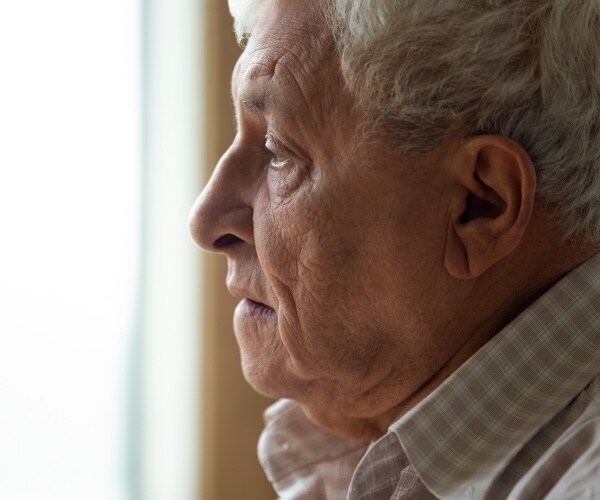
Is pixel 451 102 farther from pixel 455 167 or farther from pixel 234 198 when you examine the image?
A: pixel 234 198

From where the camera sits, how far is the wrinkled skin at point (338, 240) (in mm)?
1026

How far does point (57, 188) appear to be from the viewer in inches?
63.2

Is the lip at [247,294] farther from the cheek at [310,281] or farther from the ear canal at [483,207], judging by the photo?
the ear canal at [483,207]

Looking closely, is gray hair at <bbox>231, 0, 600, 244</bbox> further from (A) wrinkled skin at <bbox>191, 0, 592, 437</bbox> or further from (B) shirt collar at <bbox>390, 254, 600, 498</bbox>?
(B) shirt collar at <bbox>390, 254, 600, 498</bbox>

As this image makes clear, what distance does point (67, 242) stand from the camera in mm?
1636

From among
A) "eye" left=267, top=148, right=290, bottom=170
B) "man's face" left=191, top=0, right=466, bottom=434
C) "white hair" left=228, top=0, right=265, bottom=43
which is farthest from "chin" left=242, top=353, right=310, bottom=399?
"white hair" left=228, top=0, right=265, bottom=43

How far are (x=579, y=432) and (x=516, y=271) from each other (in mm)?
208

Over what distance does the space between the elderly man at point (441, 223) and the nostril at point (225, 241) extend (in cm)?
7

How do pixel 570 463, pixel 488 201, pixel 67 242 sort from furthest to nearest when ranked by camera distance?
1. pixel 67 242
2. pixel 488 201
3. pixel 570 463

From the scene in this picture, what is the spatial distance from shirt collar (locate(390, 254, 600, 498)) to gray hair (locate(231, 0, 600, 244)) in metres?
0.18

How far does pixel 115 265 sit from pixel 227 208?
656mm

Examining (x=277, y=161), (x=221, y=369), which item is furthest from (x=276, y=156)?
(x=221, y=369)

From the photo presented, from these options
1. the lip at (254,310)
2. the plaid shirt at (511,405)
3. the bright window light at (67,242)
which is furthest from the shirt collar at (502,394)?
the bright window light at (67,242)

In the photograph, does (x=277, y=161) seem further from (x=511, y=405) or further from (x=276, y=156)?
(x=511, y=405)
